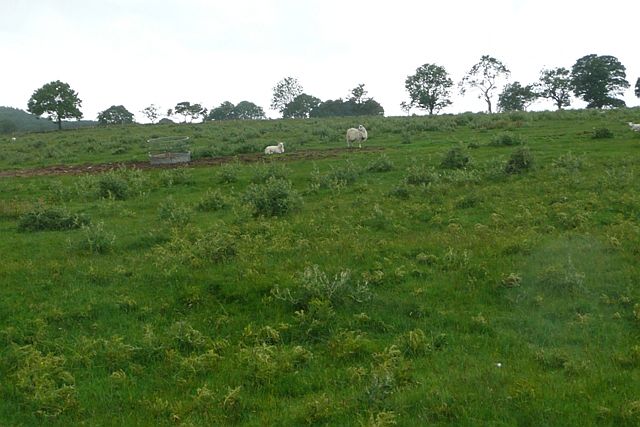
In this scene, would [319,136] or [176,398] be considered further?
[319,136]

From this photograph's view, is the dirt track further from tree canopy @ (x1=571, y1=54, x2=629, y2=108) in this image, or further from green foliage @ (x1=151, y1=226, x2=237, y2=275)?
tree canopy @ (x1=571, y1=54, x2=629, y2=108)

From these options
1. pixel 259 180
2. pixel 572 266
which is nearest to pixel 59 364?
pixel 572 266

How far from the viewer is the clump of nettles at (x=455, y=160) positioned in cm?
2120

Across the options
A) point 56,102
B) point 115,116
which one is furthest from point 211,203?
point 115,116

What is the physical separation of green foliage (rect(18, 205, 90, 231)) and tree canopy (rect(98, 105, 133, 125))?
3658 inches

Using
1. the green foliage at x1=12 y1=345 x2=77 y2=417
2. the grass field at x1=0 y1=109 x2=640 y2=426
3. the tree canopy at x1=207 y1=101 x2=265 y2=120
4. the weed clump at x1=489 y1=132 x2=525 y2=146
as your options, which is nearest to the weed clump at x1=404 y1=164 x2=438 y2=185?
the grass field at x1=0 y1=109 x2=640 y2=426

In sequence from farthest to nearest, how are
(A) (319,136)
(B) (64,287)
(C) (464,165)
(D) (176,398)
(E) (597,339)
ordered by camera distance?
1. (A) (319,136)
2. (C) (464,165)
3. (B) (64,287)
4. (E) (597,339)
5. (D) (176,398)

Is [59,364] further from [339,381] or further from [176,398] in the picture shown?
[339,381]

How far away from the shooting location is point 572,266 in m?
9.55

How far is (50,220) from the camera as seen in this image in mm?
15602

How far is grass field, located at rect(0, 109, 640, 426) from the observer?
6617 millimetres

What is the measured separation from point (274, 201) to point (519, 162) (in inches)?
335

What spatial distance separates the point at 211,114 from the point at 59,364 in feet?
395

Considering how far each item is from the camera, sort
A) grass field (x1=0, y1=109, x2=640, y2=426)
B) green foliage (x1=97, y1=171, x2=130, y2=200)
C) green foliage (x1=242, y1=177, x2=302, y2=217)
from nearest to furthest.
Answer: grass field (x1=0, y1=109, x2=640, y2=426)
green foliage (x1=242, y1=177, x2=302, y2=217)
green foliage (x1=97, y1=171, x2=130, y2=200)
